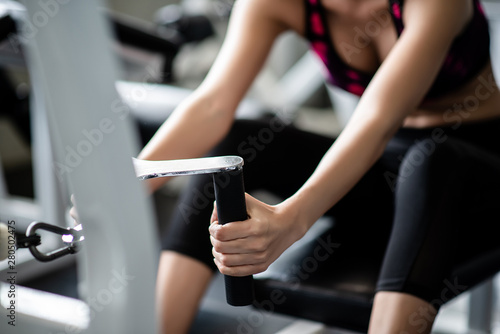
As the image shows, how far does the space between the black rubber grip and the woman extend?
1cm

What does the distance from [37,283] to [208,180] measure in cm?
106

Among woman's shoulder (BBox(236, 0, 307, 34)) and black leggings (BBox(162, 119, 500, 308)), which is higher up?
woman's shoulder (BBox(236, 0, 307, 34))

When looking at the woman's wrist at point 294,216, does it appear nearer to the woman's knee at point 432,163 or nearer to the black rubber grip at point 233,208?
the black rubber grip at point 233,208

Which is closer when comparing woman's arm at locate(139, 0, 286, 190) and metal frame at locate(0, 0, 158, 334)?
metal frame at locate(0, 0, 158, 334)

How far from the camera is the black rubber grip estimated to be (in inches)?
20.3

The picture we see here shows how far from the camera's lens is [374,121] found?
2.41ft

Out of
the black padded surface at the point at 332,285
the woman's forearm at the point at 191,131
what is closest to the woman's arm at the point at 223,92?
the woman's forearm at the point at 191,131

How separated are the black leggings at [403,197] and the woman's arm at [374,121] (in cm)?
9

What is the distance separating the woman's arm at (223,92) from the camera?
869mm

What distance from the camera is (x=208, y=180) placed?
2.91 ft

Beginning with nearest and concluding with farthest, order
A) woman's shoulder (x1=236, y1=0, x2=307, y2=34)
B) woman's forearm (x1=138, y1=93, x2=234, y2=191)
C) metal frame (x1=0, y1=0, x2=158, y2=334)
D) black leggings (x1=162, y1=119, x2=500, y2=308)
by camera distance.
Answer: metal frame (x1=0, y1=0, x2=158, y2=334)
black leggings (x1=162, y1=119, x2=500, y2=308)
woman's forearm (x1=138, y1=93, x2=234, y2=191)
woman's shoulder (x1=236, y1=0, x2=307, y2=34)

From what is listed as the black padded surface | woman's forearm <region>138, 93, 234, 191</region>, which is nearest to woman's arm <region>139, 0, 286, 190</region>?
woman's forearm <region>138, 93, 234, 191</region>

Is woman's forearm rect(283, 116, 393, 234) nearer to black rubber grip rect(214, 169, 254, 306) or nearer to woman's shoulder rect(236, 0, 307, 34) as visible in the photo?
black rubber grip rect(214, 169, 254, 306)

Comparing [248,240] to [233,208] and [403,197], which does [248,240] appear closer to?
[233,208]
